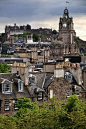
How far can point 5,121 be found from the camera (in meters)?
40.7

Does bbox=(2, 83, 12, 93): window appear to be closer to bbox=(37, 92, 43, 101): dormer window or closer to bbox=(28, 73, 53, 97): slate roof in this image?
bbox=(28, 73, 53, 97): slate roof

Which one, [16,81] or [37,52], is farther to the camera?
[37,52]

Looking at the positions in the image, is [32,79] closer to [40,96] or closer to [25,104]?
[40,96]

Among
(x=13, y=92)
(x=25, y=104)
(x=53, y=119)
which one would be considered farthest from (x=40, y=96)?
(x=53, y=119)

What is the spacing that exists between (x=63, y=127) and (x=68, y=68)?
69.9 ft

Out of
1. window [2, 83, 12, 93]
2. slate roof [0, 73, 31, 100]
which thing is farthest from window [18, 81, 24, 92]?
window [2, 83, 12, 93]

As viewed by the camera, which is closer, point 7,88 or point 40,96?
point 7,88

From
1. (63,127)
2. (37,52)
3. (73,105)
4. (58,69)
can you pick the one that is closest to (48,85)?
(58,69)

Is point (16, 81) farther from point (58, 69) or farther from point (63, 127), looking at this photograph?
point (63, 127)

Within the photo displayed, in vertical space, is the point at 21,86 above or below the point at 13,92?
above

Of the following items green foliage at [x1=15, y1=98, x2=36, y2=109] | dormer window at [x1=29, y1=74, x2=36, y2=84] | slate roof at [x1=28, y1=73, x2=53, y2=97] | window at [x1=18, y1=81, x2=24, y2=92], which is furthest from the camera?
dormer window at [x1=29, y1=74, x2=36, y2=84]

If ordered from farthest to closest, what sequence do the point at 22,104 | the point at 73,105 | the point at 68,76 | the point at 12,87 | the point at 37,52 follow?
1. the point at 37,52
2. the point at 68,76
3. the point at 12,87
4. the point at 22,104
5. the point at 73,105

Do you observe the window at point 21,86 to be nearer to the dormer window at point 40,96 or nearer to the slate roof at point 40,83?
the slate roof at point 40,83

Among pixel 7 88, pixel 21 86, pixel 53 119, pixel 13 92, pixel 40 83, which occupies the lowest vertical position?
pixel 53 119
